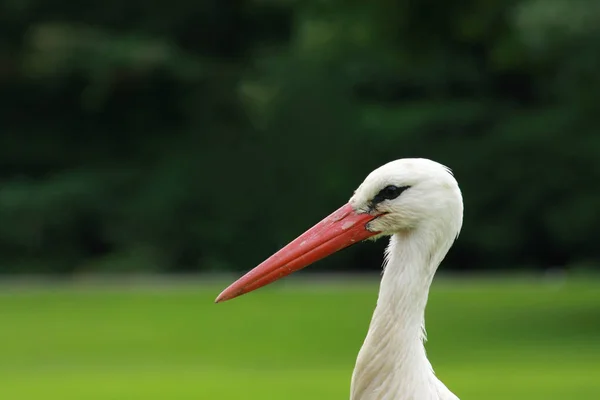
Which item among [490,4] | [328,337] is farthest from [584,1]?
[328,337]

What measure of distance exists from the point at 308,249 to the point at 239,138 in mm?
23190

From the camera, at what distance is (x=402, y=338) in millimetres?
4840

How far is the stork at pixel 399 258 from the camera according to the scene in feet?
15.8

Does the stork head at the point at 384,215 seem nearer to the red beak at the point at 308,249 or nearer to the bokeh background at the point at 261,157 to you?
the red beak at the point at 308,249

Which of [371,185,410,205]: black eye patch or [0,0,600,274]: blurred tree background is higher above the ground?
[0,0,600,274]: blurred tree background

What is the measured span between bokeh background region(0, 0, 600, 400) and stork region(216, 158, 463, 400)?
1199 cm

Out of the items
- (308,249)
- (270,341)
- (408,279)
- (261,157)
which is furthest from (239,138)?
(408,279)

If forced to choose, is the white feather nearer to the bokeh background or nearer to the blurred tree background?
the bokeh background

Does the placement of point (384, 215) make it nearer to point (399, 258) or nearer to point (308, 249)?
point (399, 258)

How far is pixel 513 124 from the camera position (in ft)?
84.1

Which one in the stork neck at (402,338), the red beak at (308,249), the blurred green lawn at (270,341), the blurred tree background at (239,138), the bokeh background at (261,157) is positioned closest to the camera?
the stork neck at (402,338)

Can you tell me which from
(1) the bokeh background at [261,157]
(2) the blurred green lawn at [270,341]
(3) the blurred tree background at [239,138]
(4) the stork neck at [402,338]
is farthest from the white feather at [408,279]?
(3) the blurred tree background at [239,138]

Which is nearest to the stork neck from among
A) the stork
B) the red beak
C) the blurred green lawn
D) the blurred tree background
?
the stork

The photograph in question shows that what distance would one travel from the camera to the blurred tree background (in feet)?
83.7
